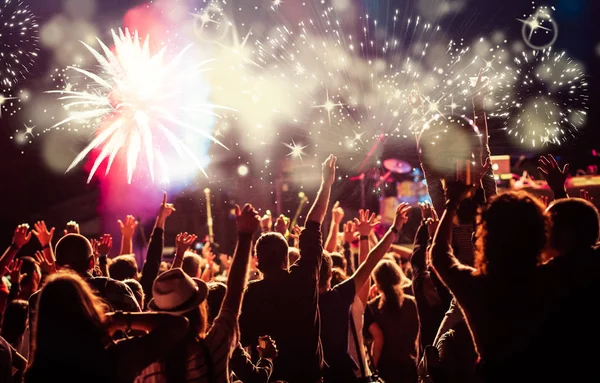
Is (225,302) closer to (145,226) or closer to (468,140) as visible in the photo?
(468,140)

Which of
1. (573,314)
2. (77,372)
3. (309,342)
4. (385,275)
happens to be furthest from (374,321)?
(77,372)

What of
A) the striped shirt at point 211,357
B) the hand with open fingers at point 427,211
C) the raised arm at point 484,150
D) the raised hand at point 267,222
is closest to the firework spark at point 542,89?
the raised hand at point 267,222

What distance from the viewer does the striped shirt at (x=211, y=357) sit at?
265 centimetres

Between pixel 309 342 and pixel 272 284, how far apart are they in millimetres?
441

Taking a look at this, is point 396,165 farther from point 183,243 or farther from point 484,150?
point 484,150

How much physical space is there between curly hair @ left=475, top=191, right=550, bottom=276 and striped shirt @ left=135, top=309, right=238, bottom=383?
4.20 feet

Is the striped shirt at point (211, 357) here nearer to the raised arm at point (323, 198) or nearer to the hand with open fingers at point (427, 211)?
the raised arm at point (323, 198)

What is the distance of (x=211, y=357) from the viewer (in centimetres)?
270

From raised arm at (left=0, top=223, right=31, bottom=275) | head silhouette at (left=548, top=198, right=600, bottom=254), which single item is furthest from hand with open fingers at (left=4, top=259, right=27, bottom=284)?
Result: head silhouette at (left=548, top=198, right=600, bottom=254)

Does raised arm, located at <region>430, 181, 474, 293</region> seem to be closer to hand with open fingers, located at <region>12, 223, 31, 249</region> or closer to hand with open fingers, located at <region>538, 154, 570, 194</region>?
hand with open fingers, located at <region>538, 154, 570, 194</region>

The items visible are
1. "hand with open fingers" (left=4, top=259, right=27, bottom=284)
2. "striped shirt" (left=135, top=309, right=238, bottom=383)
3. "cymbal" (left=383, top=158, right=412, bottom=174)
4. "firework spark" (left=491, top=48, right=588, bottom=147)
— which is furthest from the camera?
"cymbal" (left=383, top=158, right=412, bottom=174)

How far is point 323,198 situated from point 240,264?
1180mm

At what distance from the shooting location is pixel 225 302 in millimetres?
2861

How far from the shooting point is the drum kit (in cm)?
1747
